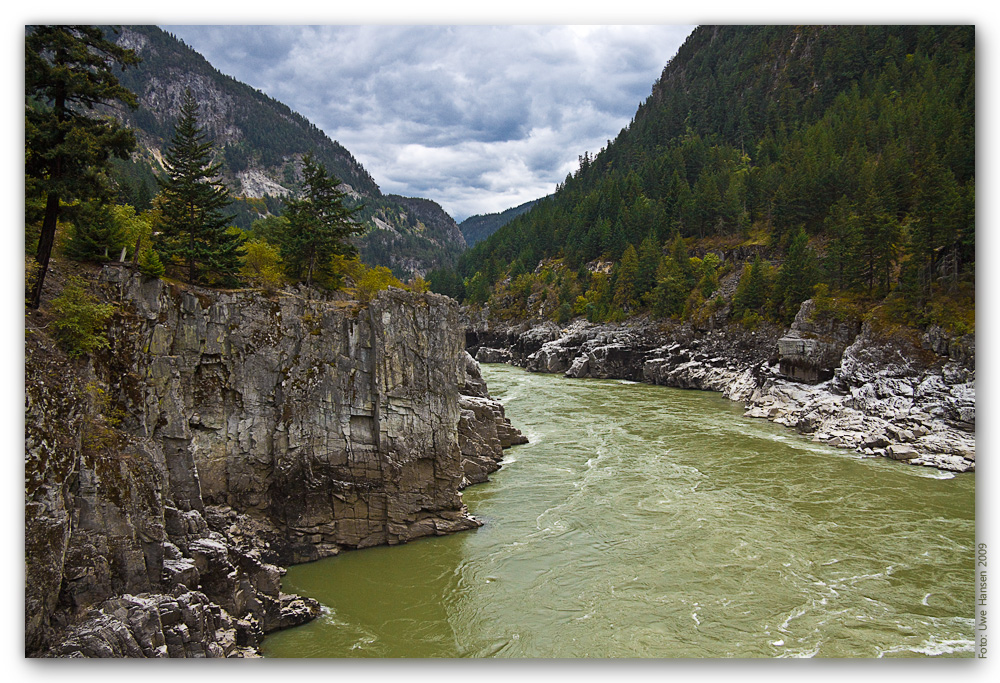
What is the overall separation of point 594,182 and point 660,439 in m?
76.4

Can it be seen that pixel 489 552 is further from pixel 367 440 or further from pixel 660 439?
pixel 660 439

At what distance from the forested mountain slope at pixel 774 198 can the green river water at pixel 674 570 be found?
321 inches

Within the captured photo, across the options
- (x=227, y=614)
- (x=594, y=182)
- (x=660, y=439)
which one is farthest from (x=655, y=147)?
(x=227, y=614)

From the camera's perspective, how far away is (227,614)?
29.4 feet

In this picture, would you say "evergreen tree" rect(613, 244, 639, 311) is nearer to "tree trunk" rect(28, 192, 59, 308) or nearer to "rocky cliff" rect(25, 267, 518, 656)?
"rocky cliff" rect(25, 267, 518, 656)

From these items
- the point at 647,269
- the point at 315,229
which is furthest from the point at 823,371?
the point at 315,229

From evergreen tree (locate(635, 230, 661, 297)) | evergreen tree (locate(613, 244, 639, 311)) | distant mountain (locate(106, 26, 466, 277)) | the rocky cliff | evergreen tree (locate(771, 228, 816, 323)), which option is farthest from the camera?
distant mountain (locate(106, 26, 466, 277))

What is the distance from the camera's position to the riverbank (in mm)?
22703

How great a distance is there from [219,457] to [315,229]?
257 inches

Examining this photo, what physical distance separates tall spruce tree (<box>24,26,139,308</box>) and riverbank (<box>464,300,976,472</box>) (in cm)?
2598

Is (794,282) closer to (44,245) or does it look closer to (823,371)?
(823,371)

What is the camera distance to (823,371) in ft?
106

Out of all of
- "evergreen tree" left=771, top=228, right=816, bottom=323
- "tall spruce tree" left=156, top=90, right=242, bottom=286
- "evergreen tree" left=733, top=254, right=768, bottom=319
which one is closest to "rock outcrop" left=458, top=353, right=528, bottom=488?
"tall spruce tree" left=156, top=90, right=242, bottom=286

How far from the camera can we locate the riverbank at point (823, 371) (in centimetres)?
2270
